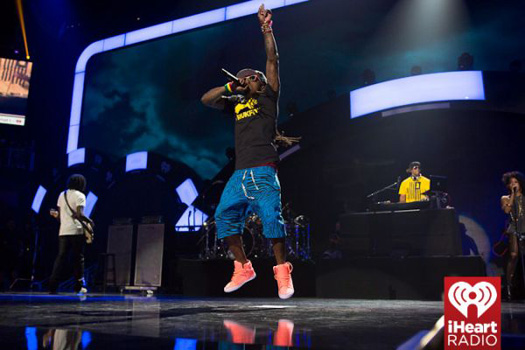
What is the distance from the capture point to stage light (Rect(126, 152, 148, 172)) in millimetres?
11346

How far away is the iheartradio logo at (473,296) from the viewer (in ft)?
5.78

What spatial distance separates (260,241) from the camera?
9.07 meters

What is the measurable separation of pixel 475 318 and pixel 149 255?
8.91m

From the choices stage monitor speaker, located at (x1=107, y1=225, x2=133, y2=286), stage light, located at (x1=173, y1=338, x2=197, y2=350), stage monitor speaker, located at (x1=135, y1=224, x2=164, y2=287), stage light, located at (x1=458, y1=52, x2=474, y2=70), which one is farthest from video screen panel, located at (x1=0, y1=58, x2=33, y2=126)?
stage light, located at (x1=173, y1=338, x2=197, y2=350)

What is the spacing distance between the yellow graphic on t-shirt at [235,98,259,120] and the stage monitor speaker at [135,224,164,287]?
21.3ft

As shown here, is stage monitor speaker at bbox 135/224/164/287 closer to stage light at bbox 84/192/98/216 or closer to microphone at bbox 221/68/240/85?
stage light at bbox 84/192/98/216

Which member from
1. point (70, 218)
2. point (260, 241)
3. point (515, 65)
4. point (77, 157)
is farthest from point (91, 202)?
point (515, 65)

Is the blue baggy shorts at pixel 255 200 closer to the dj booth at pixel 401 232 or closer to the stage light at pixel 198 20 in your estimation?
the dj booth at pixel 401 232

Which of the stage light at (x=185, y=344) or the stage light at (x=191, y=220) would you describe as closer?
the stage light at (x=185, y=344)

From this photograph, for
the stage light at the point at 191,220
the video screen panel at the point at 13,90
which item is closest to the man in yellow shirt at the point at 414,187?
the stage light at the point at 191,220

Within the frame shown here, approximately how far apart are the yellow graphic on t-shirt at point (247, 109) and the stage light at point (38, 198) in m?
10.2

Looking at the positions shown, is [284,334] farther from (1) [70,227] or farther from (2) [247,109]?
(1) [70,227]

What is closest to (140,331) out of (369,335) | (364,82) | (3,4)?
(369,335)

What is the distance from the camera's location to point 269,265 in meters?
7.88
